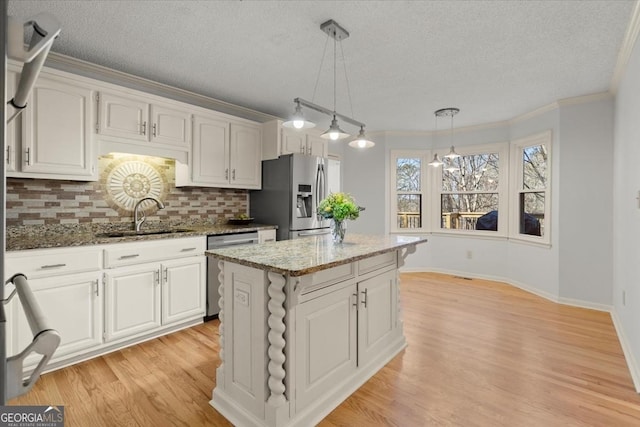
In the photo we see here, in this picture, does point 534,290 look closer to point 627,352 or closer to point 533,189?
point 533,189

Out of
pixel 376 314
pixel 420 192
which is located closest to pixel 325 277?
pixel 376 314

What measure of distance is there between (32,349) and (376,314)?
2081 millimetres

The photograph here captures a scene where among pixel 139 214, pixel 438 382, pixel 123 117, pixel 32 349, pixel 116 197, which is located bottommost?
pixel 438 382

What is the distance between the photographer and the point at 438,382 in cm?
222

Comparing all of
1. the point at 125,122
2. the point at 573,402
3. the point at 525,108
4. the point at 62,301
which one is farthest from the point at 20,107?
the point at 525,108

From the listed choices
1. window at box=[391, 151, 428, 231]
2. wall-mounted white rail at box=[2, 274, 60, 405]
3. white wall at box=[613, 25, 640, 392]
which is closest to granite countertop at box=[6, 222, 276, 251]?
wall-mounted white rail at box=[2, 274, 60, 405]

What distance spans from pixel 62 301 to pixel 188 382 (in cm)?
108

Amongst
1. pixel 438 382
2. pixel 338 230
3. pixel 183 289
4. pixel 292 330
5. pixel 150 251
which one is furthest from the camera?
pixel 183 289

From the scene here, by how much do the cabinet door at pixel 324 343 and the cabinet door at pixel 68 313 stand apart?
1727 millimetres

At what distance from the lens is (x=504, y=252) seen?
496 cm

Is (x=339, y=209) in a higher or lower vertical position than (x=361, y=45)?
lower

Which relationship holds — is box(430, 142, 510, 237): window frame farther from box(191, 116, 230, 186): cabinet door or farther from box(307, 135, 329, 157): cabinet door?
box(191, 116, 230, 186): cabinet door

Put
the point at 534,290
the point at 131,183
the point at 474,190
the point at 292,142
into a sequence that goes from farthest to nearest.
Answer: the point at 474,190
the point at 534,290
the point at 292,142
the point at 131,183

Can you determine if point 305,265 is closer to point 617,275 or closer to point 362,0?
→ point 362,0
